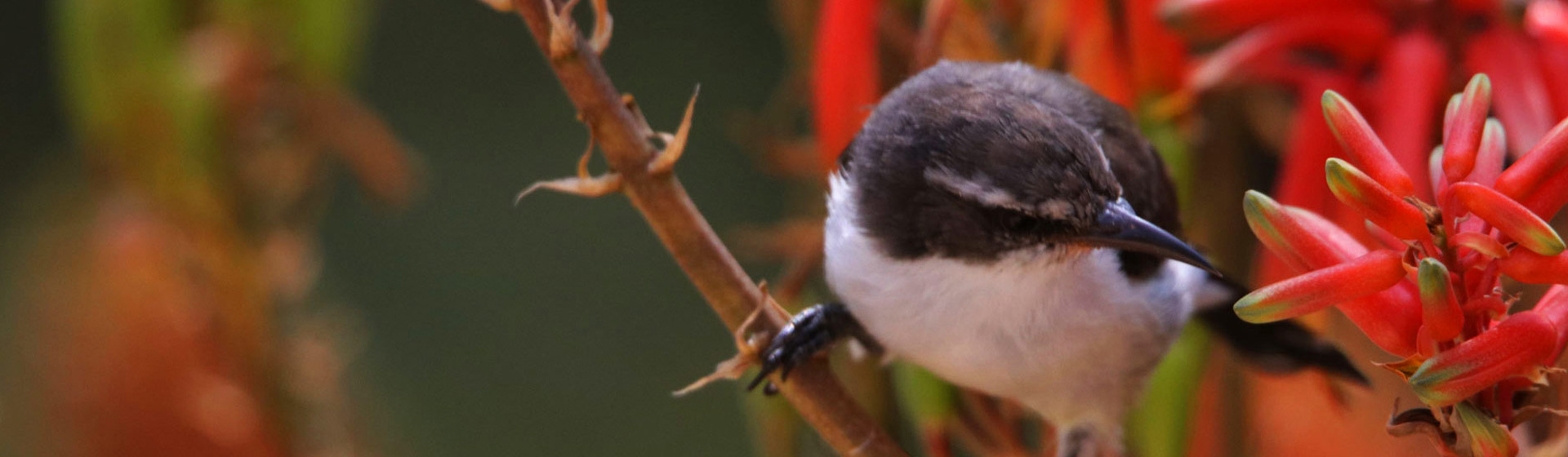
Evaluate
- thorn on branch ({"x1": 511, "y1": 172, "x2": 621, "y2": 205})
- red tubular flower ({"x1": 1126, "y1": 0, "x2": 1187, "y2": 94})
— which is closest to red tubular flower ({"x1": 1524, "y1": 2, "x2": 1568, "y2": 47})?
red tubular flower ({"x1": 1126, "y1": 0, "x2": 1187, "y2": 94})

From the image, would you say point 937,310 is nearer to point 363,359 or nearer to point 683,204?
point 683,204

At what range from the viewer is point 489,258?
148 cm

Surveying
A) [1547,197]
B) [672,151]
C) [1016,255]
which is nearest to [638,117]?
[672,151]

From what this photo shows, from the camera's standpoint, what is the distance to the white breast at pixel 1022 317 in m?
0.43

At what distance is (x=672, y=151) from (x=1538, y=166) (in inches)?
8.2

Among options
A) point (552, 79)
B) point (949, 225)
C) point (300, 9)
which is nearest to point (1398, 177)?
point (949, 225)

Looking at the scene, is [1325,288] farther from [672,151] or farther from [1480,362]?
[672,151]

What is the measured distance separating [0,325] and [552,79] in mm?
666

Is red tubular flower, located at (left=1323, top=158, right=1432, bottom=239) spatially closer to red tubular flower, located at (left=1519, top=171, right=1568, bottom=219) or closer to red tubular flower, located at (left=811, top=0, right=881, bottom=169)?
red tubular flower, located at (left=1519, top=171, right=1568, bottom=219)

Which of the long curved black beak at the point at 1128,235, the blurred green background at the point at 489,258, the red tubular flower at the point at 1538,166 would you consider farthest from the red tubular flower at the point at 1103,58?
the blurred green background at the point at 489,258

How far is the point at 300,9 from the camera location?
0.69 meters

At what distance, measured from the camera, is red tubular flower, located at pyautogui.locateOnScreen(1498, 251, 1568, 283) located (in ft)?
0.89

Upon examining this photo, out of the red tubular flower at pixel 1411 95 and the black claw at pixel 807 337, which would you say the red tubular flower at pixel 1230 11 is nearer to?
the red tubular flower at pixel 1411 95

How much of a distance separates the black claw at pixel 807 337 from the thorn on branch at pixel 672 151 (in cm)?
8
